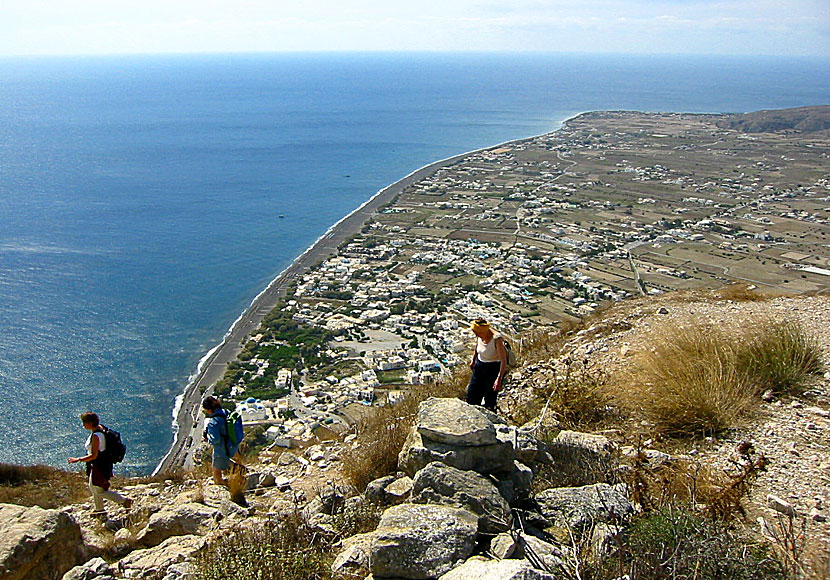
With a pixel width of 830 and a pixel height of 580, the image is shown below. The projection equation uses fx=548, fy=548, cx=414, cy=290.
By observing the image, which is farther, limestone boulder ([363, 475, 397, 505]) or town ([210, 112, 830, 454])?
town ([210, 112, 830, 454])

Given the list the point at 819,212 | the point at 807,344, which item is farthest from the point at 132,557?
the point at 819,212

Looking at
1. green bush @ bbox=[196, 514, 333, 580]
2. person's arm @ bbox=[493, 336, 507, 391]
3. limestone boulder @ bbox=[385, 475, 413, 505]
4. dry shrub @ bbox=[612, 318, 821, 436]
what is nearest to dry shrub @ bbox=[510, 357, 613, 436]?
dry shrub @ bbox=[612, 318, 821, 436]

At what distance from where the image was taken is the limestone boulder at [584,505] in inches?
129

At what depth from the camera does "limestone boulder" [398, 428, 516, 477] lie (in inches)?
149

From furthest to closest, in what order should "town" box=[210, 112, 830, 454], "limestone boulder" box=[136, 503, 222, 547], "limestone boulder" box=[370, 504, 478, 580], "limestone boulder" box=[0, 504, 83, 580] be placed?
1. "town" box=[210, 112, 830, 454]
2. "limestone boulder" box=[136, 503, 222, 547]
3. "limestone boulder" box=[0, 504, 83, 580]
4. "limestone boulder" box=[370, 504, 478, 580]

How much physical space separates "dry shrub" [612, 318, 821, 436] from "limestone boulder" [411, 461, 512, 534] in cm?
221

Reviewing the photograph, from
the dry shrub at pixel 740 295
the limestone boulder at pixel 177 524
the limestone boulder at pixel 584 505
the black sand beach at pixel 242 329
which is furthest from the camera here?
the black sand beach at pixel 242 329

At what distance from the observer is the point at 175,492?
5926 millimetres

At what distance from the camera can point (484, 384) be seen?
5367 millimetres

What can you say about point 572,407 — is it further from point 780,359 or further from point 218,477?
point 218,477

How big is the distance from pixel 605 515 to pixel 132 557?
3.35 metres

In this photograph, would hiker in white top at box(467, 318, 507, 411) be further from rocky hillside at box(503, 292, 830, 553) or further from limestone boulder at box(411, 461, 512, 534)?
limestone boulder at box(411, 461, 512, 534)

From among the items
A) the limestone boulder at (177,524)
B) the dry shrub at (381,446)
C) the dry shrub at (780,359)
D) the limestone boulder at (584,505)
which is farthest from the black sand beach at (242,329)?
the dry shrub at (780,359)

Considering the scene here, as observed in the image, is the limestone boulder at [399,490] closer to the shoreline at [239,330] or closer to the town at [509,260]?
the town at [509,260]
